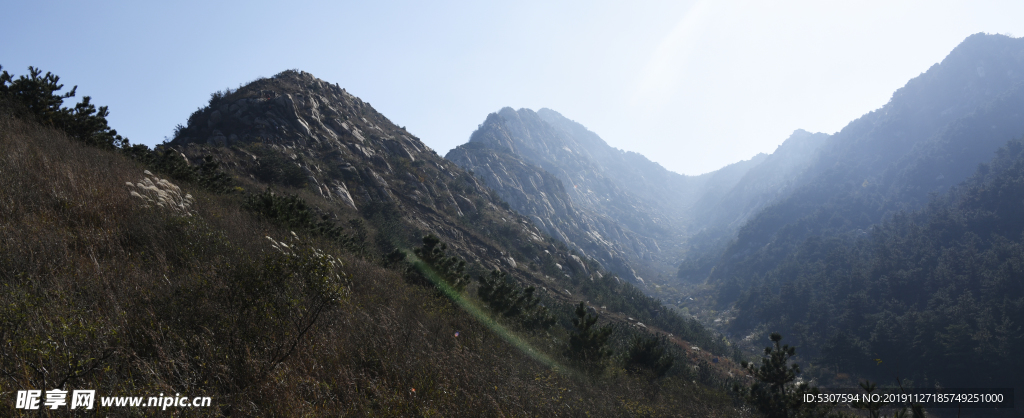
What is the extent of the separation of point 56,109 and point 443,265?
45.3ft

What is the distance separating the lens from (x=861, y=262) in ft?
235

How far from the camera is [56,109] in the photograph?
1186 centimetres

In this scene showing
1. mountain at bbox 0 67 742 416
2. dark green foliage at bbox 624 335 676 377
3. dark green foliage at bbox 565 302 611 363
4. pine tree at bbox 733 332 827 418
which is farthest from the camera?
dark green foliage at bbox 624 335 676 377

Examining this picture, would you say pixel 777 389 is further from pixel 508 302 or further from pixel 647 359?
pixel 508 302

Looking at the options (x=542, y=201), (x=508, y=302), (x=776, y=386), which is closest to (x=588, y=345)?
(x=508, y=302)

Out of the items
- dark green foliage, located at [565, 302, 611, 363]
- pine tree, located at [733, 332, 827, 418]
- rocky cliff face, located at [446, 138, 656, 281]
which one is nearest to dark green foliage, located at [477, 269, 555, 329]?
dark green foliage, located at [565, 302, 611, 363]

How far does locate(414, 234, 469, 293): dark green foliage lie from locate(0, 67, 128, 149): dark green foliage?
1183 cm

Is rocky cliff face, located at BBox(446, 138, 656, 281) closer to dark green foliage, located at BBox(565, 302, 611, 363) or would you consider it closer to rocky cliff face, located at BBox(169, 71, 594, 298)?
rocky cliff face, located at BBox(169, 71, 594, 298)

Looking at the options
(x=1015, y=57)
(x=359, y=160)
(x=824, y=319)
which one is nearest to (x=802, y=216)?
(x=824, y=319)

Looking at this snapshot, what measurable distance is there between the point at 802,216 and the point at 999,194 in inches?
1765

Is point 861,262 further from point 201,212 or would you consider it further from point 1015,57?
point 1015,57

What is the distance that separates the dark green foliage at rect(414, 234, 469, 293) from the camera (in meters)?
13.6

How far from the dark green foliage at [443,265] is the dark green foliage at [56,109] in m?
11.8

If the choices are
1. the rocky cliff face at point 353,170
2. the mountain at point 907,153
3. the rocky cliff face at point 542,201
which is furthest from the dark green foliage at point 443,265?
the mountain at point 907,153
